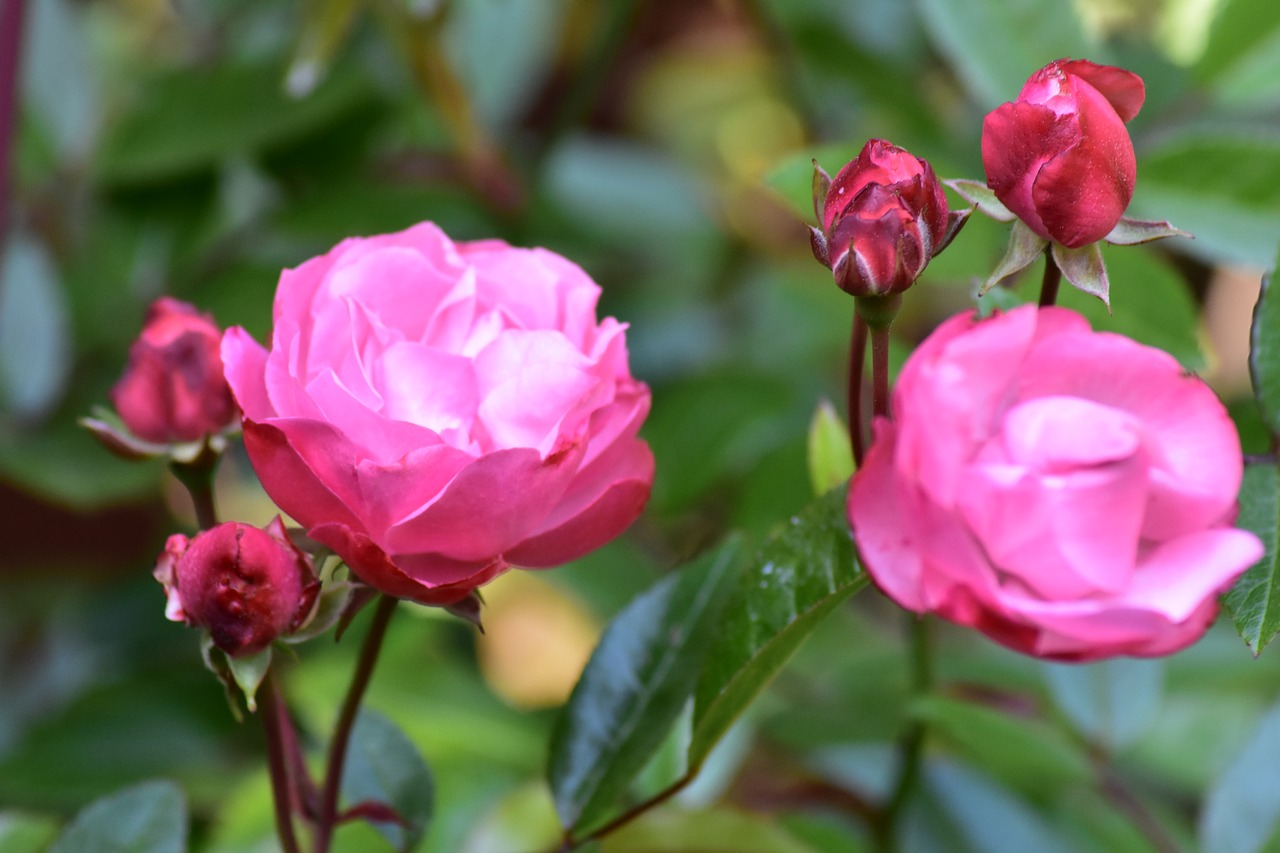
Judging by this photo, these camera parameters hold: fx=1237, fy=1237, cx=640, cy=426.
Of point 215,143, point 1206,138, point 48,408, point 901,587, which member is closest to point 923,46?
point 1206,138

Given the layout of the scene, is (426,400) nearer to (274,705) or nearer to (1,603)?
(274,705)

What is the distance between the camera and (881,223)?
0.36 meters

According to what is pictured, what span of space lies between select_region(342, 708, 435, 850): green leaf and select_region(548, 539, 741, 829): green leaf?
56 millimetres

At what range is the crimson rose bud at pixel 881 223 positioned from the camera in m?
0.36

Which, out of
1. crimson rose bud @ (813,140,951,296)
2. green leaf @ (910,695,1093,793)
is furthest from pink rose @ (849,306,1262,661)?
green leaf @ (910,695,1093,793)

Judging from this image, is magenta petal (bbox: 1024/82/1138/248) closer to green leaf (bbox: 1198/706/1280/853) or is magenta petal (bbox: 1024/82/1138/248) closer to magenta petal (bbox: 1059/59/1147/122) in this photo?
magenta petal (bbox: 1059/59/1147/122)

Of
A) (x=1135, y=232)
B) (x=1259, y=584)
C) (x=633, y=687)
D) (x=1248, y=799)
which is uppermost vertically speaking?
(x=1135, y=232)

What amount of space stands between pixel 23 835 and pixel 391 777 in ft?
0.55

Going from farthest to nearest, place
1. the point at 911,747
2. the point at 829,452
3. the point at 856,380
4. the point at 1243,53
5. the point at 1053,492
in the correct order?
the point at 1243,53, the point at 911,747, the point at 829,452, the point at 856,380, the point at 1053,492

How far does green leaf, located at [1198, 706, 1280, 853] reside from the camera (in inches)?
23.7

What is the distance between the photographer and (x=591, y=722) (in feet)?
1.69

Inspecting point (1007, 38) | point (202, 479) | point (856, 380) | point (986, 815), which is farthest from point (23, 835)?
point (1007, 38)

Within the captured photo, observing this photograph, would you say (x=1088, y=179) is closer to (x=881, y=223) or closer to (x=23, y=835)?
(x=881, y=223)

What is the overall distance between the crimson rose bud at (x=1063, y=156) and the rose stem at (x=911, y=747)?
0.88ft
